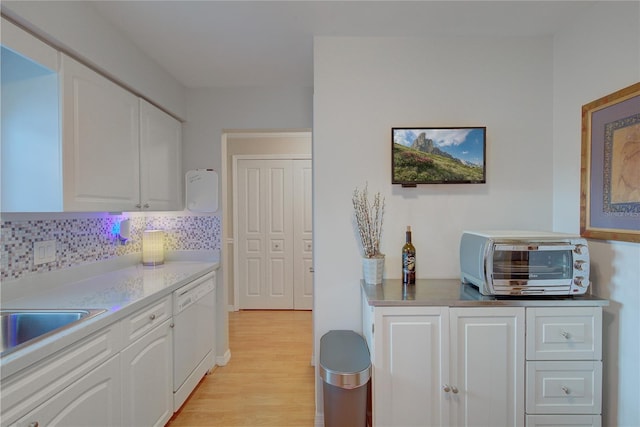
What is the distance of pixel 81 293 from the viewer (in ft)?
5.38

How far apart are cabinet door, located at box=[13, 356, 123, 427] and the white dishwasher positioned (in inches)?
21.3

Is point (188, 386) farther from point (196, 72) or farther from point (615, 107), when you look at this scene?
point (615, 107)

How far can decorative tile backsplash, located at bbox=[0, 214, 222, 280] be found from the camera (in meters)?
1.54

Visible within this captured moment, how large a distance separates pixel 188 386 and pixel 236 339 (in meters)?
1.07

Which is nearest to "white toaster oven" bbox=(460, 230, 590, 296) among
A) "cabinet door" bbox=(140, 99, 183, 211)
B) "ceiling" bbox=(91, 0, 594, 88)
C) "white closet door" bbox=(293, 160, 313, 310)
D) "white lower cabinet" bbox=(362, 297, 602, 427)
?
"white lower cabinet" bbox=(362, 297, 602, 427)

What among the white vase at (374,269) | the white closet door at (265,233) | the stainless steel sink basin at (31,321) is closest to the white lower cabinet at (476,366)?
the white vase at (374,269)

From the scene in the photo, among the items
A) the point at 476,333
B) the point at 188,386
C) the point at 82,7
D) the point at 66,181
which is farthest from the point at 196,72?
the point at 476,333

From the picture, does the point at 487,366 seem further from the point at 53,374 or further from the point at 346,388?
the point at 53,374

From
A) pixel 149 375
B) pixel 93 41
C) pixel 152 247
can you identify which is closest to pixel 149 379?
pixel 149 375

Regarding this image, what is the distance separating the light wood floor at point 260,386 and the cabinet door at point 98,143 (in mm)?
1487

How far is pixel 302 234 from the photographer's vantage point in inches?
159

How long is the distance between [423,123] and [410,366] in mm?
1410

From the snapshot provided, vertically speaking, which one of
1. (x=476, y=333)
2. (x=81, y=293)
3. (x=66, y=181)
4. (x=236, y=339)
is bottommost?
(x=236, y=339)

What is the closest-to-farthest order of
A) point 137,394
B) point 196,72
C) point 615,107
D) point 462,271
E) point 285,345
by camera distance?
point 615,107 < point 137,394 < point 462,271 < point 196,72 < point 285,345
